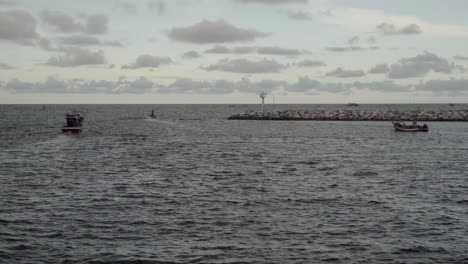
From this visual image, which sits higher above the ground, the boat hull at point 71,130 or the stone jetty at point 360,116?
the stone jetty at point 360,116

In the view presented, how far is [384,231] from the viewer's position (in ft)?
69.3

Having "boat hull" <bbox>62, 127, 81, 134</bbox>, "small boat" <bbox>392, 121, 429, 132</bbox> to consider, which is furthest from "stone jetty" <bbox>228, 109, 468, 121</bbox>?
"boat hull" <bbox>62, 127, 81, 134</bbox>

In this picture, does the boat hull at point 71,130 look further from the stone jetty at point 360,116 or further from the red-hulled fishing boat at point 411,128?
the stone jetty at point 360,116

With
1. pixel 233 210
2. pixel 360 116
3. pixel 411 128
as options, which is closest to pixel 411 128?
pixel 411 128

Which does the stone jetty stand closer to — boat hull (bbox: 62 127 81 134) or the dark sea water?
boat hull (bbox: 62 127 81 134)

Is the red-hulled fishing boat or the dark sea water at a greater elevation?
the red-hulled fishing boat

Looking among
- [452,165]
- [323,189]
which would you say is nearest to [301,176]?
[323,189]

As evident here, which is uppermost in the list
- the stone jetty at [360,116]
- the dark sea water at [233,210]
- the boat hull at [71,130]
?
the stone jetty at [360,116]

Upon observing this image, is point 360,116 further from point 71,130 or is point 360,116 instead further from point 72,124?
point 71,130

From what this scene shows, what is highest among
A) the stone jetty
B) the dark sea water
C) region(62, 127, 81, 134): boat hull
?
the stone jetty

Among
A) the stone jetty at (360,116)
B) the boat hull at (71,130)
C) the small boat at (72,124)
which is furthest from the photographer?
the stone jetty at (360,116)

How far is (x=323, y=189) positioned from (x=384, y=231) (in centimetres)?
969

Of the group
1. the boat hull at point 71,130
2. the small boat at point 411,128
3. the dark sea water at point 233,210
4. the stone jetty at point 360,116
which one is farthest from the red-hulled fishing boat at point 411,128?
the boat hull at point 71,130

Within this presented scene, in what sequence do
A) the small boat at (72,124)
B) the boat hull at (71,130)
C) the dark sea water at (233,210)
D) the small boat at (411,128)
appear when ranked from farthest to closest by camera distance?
the small boat at (411,128) < the small boat at (72,124) < the boat hull at (71,130) < the dark sea water at (233,210)
